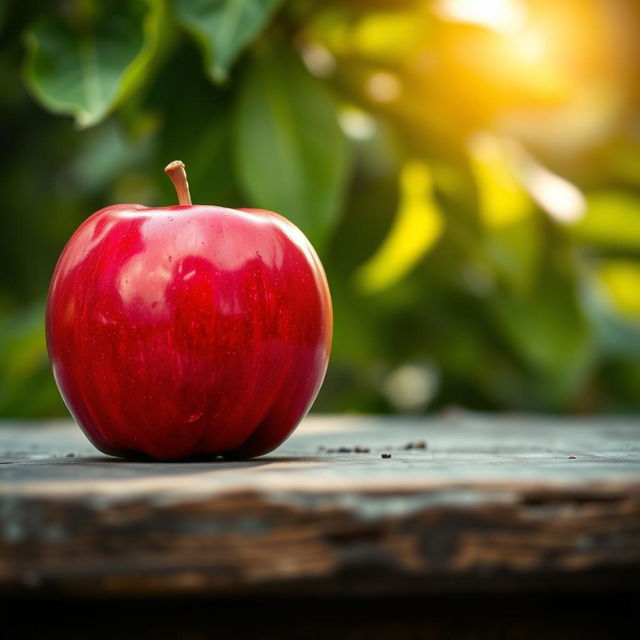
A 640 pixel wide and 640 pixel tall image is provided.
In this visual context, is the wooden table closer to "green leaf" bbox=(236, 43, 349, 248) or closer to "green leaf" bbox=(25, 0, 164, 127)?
"green leaf" bbox=(25, 0, 164, 127)

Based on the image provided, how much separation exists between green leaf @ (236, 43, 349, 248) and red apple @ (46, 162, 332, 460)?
580 mm

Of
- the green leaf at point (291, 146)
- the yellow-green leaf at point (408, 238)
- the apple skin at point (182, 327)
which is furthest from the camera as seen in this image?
the yellow-green leaf at point (408, 238)

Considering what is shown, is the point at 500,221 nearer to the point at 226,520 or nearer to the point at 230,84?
the point at 230,84

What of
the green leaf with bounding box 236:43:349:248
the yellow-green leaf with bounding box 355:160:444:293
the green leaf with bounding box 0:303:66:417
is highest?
the green leaf with bounding box 236:43:349:248

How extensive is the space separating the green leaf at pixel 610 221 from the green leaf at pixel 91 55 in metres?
0.86

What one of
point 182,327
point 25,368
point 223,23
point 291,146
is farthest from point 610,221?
point 182,327

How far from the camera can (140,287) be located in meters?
0.75

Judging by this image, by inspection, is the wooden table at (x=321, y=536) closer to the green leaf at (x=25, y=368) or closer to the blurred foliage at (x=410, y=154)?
the blurred foliage at (x=410, y=154)

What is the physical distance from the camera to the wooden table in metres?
0.45

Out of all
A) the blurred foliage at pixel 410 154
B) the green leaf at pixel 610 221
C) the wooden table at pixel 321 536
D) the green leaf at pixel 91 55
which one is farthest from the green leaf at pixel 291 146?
the wooden table at pixel 321 536

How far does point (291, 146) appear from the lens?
4.67 ft

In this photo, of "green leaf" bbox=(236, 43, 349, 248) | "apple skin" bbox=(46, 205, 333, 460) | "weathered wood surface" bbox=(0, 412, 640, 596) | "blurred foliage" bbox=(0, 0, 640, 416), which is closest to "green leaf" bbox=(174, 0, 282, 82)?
"blurred foliage" bbox=(0, 0, 640, 416)

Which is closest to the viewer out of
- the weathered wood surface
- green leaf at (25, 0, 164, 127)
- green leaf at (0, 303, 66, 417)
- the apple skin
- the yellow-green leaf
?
the weathered wood surface

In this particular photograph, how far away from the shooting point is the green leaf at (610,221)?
178cm
